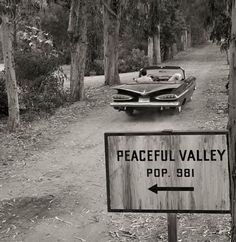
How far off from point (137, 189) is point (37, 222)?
3475mm

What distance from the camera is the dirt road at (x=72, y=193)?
5.65m

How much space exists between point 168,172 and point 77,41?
48.1ft

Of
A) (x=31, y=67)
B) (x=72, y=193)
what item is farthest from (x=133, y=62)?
(x=72, y=193)

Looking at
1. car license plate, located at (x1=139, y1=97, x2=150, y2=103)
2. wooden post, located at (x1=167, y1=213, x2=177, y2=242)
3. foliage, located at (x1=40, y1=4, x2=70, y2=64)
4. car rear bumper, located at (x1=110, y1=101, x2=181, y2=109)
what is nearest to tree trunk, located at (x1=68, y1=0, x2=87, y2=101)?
car rear bumper, located at (x1=110, y1=101, x2=181, y2=109)

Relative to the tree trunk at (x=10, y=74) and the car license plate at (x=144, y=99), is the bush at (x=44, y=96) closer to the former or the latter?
the tree trunk at (x=10, y=74)

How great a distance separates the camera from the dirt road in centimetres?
565

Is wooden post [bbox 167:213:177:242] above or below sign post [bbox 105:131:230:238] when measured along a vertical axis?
below

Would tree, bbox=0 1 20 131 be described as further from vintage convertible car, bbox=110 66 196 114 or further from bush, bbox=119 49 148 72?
bush, bbox=119 49 148 72

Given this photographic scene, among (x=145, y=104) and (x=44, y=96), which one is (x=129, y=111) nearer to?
(x=145, y=104)

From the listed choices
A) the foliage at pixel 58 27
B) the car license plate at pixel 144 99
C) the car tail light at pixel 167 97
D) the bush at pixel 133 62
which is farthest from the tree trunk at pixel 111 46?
the foliage at pixel 58 27

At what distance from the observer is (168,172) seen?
283 centimetres

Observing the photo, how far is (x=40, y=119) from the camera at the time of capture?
14180 mm

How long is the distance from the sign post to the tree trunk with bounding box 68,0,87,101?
573 inches

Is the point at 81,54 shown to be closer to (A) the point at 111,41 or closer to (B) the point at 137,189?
(A) the point at 111,41
